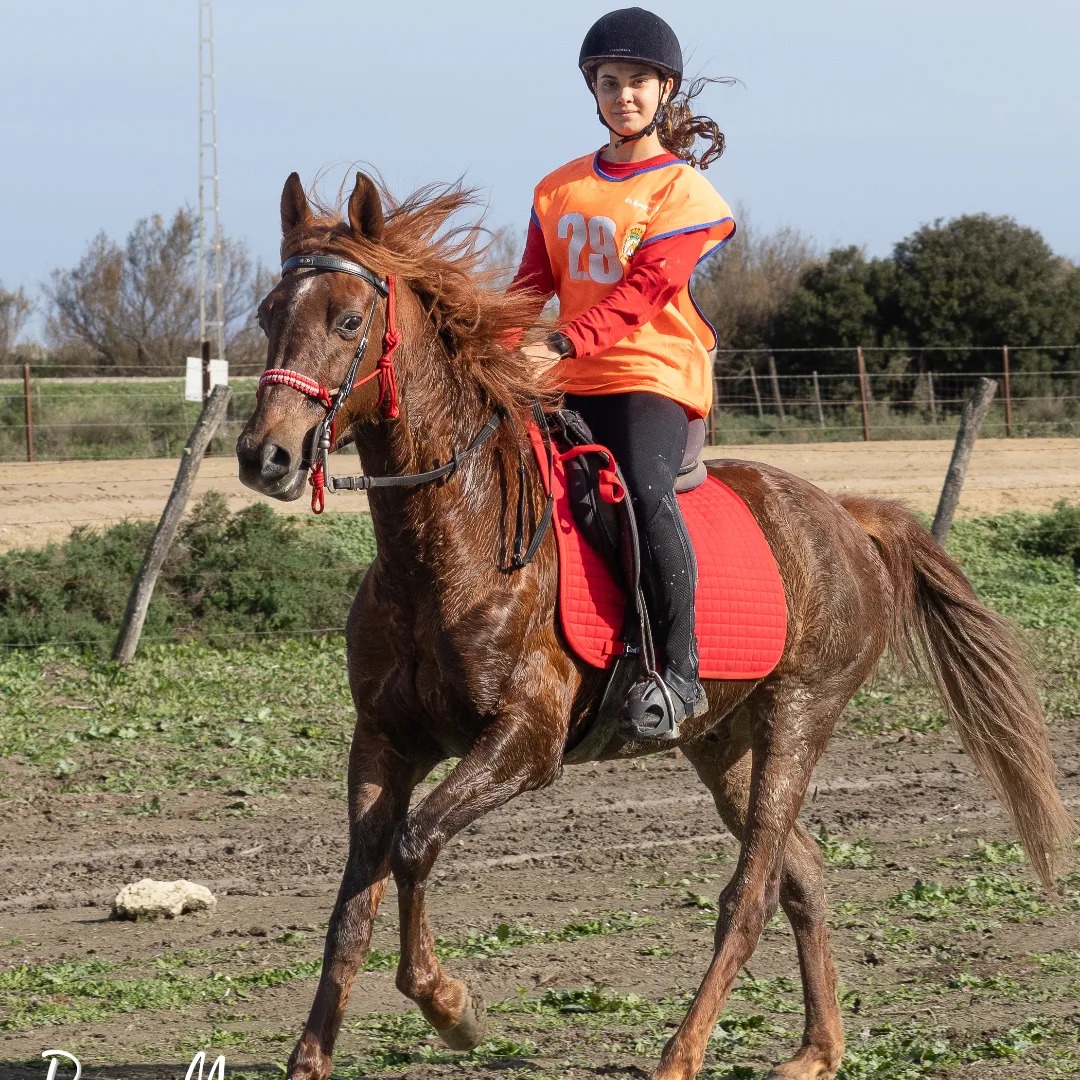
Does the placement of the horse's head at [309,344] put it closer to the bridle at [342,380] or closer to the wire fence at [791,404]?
the bridle at [342,380]

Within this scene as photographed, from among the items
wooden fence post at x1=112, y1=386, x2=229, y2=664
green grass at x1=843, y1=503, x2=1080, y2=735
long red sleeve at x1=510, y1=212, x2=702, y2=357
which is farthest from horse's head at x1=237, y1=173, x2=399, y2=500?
wooden fence post at x1=112, y1=386, x2=229, y2=664

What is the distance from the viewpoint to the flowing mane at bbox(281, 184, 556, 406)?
4.27 metres

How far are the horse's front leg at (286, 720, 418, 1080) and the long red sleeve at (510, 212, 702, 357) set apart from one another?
135cm

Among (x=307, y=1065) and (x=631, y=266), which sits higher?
(x=631, y=266)

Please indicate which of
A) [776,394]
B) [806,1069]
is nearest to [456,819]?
[806,1069]

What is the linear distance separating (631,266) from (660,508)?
30.0 inches

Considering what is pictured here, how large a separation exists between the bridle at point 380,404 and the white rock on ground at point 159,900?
117 inches

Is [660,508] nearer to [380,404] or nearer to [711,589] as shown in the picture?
[711,589]

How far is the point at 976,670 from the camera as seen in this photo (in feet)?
19.7

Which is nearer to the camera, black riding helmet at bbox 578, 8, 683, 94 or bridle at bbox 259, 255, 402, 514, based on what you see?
bridle at bbox 259, 255, 402, 514

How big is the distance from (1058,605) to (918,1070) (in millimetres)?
10243

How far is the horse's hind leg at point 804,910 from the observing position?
187 inches

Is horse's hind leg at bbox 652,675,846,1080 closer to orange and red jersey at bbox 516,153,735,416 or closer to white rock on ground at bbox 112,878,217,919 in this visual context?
orange and red jersey at bbox 516,153,735,416

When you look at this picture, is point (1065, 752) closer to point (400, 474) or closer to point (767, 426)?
point (400, 474)
